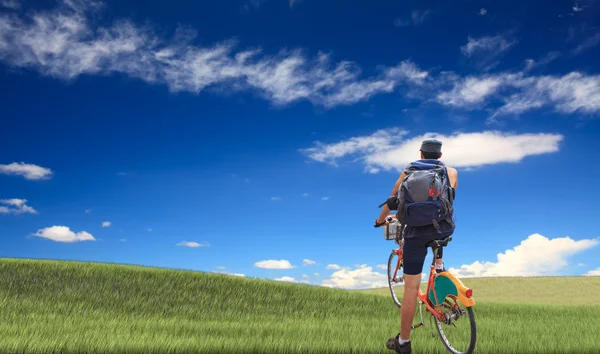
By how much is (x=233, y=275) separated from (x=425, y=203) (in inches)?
469

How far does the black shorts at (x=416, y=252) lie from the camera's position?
6508 millimetres

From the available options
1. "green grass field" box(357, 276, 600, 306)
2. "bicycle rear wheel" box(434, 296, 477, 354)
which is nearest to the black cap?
"bicycle rear wheel" box(434, 296, 477, 354)

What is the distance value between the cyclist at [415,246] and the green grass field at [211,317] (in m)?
1.17

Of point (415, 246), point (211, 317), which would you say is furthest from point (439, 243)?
point (211, 317)

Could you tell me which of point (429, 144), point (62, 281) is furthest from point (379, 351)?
point (62, 281)

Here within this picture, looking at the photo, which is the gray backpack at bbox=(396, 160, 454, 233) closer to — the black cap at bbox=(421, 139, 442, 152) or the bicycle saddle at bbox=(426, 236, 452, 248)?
the bicycle saddle at bbox=(426, 236, 452, 248)

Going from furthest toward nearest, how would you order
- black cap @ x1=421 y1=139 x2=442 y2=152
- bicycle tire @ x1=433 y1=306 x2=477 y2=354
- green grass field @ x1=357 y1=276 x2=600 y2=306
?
green grass field @ x1=357 y1=276 x2=600 y2=306 < black cap @ x1=421 y1=139 x2=442 y2=152 < bicycle tire @ x1=433 y1=306 x2=477 y2=354

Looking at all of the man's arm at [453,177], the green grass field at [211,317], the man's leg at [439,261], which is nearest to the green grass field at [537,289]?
the green grass field at [211,317]

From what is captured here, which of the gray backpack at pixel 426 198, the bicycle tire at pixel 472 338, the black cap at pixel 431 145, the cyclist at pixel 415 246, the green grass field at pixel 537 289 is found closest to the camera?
the gray backpack at pixel 426 198

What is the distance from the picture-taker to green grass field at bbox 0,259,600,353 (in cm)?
814

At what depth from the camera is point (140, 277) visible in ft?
53.0

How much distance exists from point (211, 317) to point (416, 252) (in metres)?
8.67

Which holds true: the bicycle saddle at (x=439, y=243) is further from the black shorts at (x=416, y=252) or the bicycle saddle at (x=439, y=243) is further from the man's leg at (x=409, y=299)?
the man's leg at (x=409, y=299)

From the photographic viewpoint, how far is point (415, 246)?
21.4ft
